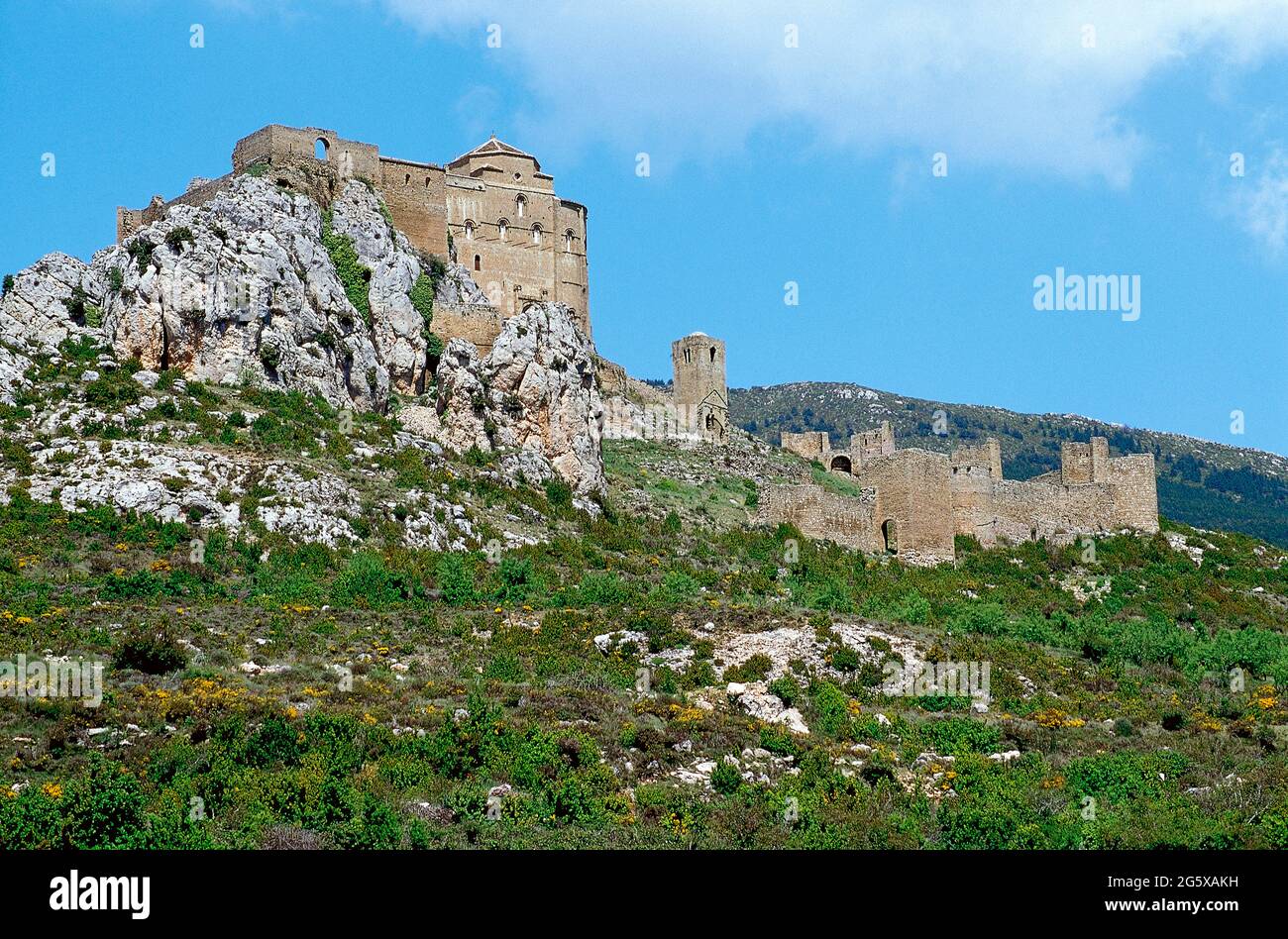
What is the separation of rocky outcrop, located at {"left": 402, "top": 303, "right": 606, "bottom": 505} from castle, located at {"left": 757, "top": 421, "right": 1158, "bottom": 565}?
19.6ft

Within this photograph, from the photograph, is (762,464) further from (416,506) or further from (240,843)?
(240,843)

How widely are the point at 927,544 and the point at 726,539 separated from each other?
5.74 m

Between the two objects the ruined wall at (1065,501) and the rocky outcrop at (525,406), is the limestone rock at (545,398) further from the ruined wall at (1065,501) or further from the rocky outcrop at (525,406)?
the ruined wall at (1065,501)

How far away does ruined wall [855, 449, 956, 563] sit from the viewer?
41.3 meters

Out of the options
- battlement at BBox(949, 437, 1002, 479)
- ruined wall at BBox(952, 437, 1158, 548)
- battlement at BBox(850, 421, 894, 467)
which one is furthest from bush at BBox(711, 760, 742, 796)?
battlement at BBox(850, 421, 894, 467)

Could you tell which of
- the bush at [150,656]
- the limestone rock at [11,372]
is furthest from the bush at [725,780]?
the limestone rock at [11,372]

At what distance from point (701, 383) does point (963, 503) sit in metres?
16.4

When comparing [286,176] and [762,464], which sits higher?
[286,176]

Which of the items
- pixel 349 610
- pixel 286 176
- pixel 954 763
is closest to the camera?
pixel 954 763

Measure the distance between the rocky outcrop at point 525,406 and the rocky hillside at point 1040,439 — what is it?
50862mm

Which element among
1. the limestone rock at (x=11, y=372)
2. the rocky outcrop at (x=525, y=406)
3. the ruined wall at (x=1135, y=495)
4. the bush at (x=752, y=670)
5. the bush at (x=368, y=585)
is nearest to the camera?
the bush at (x=752, y=670)

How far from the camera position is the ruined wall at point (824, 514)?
41906mm

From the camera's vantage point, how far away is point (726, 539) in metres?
40.1
